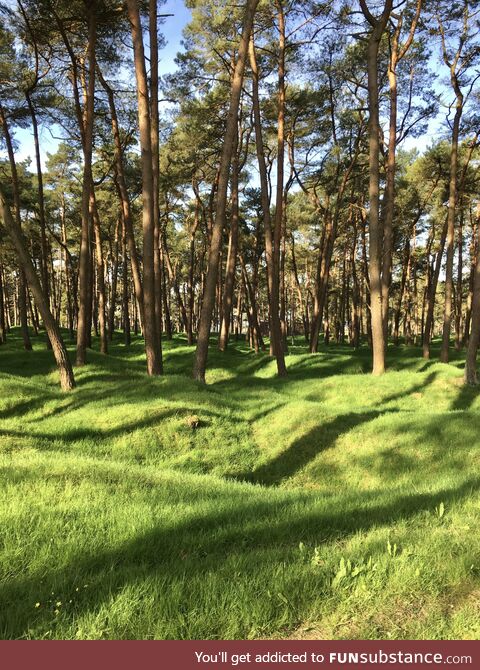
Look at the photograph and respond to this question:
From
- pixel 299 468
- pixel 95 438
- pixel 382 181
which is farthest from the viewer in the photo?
pixel 382 181

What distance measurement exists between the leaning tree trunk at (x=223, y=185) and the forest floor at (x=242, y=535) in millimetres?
4990

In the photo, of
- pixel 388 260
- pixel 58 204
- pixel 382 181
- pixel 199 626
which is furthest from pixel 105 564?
pixel 58 204

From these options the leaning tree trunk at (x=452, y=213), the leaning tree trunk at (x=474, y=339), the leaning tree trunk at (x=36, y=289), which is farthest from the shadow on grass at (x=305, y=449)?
the leaning tree trunk at (x=452, y=213)

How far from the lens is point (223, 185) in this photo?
13.6 m

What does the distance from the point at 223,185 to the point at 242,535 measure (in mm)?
11789

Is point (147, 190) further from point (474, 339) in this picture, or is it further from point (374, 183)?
point (474, 339)

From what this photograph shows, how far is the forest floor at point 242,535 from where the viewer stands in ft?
8.74

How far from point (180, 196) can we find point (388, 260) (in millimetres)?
18575

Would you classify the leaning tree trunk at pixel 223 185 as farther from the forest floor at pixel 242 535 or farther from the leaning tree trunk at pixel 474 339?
the leaning tree trunk at pixel 474 339

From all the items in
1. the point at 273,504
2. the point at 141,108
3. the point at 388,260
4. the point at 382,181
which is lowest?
the point at 273,504

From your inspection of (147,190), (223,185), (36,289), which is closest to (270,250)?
(223,185)

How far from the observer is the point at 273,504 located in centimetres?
492

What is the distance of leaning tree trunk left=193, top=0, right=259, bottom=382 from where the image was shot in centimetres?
1299

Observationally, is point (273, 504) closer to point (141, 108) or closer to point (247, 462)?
point (247, 462)
